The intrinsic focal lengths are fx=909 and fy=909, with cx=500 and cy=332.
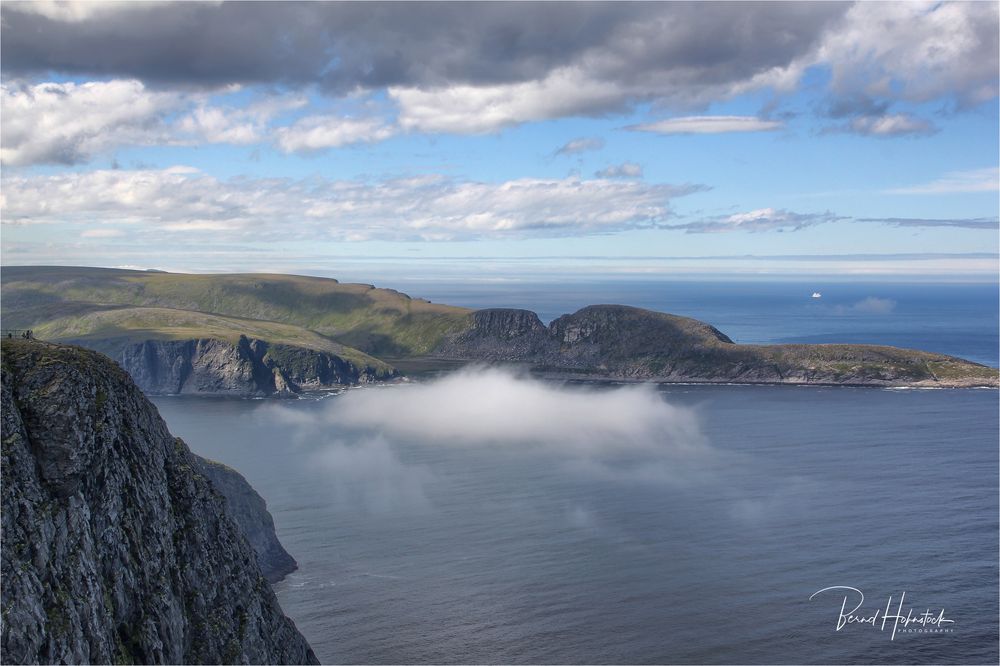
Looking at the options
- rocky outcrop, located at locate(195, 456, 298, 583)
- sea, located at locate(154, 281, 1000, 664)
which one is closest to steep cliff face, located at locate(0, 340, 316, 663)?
sea, located at locate(154, 281, 1000, 664)

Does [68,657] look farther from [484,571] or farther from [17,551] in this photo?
[484,571]

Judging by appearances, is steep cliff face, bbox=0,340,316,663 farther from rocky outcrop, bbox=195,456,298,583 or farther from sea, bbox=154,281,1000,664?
rocky outcrop, bbox=195,456,298,583

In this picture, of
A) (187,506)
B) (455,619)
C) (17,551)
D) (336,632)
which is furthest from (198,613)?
(455,619)

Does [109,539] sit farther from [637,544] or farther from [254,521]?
[637,544]

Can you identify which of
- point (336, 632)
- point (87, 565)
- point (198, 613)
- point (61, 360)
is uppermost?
point (61, 360)

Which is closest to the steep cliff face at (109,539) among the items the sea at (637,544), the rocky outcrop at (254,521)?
the sea at (637,544)
